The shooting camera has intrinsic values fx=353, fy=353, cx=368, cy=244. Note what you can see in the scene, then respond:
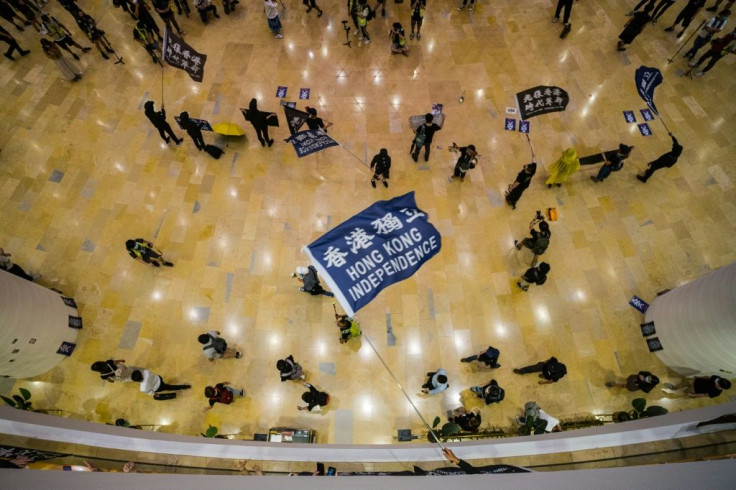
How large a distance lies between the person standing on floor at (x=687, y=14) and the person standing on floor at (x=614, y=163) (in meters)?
7.25

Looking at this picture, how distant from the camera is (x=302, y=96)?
1333cm

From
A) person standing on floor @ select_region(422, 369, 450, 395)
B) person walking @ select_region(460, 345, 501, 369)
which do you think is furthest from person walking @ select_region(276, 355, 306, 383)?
person walking @ select_region(460, 345, 501, 369)

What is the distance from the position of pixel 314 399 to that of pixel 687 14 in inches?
733

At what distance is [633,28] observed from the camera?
42.2ft

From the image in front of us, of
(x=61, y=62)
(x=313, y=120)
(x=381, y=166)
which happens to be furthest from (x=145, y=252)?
(x=61, y=62)

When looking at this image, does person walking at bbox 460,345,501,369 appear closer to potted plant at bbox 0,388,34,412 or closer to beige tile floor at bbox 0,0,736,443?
beige tile floor at bbox 0,0,736,443

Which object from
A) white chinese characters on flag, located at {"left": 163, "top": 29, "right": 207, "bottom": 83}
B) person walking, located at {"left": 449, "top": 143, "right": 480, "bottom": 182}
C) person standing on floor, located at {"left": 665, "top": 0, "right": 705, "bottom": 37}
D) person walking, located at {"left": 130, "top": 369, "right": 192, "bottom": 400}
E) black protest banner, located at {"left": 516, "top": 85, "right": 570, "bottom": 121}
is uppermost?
person standing on floor, located at {"left": 665, "top": 0, "right": 705, "bottom": 37}

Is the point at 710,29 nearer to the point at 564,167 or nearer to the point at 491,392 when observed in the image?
the point at 564,167

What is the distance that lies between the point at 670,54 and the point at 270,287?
16.9 m

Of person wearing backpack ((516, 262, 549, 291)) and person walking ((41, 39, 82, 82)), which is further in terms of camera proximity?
person walking ((41, 39, 82, 82))

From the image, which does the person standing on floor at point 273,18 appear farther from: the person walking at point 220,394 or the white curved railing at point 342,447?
the white curved railing at point 342,447

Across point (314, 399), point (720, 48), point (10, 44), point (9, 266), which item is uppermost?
point (10, 44)

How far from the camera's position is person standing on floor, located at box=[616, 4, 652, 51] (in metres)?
12.6

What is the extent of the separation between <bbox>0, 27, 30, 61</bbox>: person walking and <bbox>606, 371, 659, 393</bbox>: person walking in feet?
75.1
